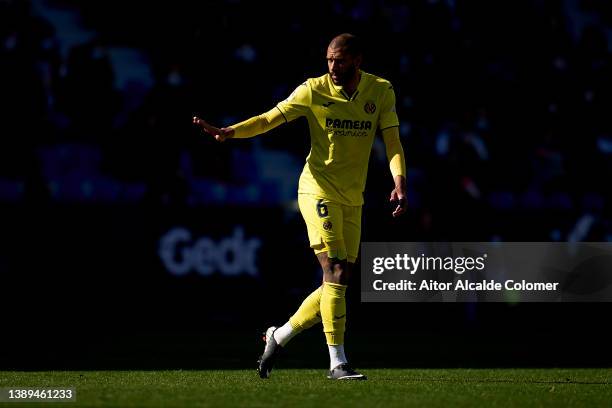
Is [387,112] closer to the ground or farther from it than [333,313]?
farther from it

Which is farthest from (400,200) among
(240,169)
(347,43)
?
(240,169)

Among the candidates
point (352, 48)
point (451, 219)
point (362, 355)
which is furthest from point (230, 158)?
point (352, 48)

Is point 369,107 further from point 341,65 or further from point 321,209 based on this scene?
point 321,209

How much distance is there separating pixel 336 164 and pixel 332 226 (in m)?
0.44

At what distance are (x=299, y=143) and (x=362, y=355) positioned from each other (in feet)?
16.6

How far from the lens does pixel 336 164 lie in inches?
295

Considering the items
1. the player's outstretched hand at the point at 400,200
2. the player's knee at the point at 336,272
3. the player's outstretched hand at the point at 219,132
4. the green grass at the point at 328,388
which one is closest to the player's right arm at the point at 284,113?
the player's outstretched hand at the point at 219,132

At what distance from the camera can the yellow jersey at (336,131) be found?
24.6 ft

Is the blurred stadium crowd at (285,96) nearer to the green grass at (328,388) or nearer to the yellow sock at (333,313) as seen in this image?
the green grass at (328,388)

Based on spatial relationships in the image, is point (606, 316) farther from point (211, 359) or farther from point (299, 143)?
point (211, 359)

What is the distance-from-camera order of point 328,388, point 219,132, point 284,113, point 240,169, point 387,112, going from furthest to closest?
point 240,169, point 387,112, point 284,113, point 219,132, point 328,388

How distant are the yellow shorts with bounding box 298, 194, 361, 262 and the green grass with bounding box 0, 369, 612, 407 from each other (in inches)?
34.5

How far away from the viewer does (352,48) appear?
732cm

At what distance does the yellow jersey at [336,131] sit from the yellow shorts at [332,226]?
55mm
